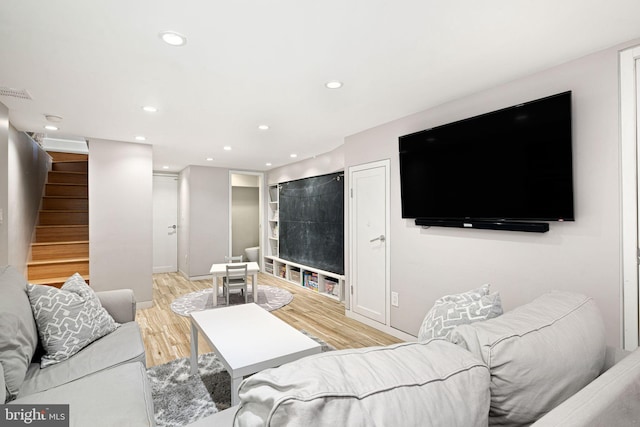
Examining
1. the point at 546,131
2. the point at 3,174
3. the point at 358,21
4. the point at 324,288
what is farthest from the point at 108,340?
the point at 324,288

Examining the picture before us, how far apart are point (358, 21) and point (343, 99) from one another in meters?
1.08

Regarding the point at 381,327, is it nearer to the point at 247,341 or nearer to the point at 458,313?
the point at 247,341

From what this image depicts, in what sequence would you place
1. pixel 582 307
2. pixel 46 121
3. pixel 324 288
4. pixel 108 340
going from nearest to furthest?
pixel 582 307 < pixel 108 340 < pixel 46 121 < pixel 324 288

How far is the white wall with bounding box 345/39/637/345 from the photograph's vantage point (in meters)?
1.88

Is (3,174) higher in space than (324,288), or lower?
higher

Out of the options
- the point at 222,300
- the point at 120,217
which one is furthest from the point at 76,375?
the point at 222,300

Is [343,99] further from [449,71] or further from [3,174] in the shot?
[3,174]

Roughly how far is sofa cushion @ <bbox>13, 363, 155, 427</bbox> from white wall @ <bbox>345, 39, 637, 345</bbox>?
2406mm

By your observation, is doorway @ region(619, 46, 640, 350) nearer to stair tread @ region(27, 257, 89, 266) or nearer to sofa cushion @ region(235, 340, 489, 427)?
sofa cushion @ region(235, 340, 489, 427)

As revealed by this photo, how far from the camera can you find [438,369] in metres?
0.74

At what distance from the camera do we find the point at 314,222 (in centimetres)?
535

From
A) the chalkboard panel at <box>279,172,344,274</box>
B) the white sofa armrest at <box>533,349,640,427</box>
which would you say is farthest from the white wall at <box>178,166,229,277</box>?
the white sofa armrest at <box>533,349,640,427</box>

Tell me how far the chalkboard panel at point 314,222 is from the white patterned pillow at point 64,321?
3.26 m

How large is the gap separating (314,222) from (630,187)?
4040 millimetres
